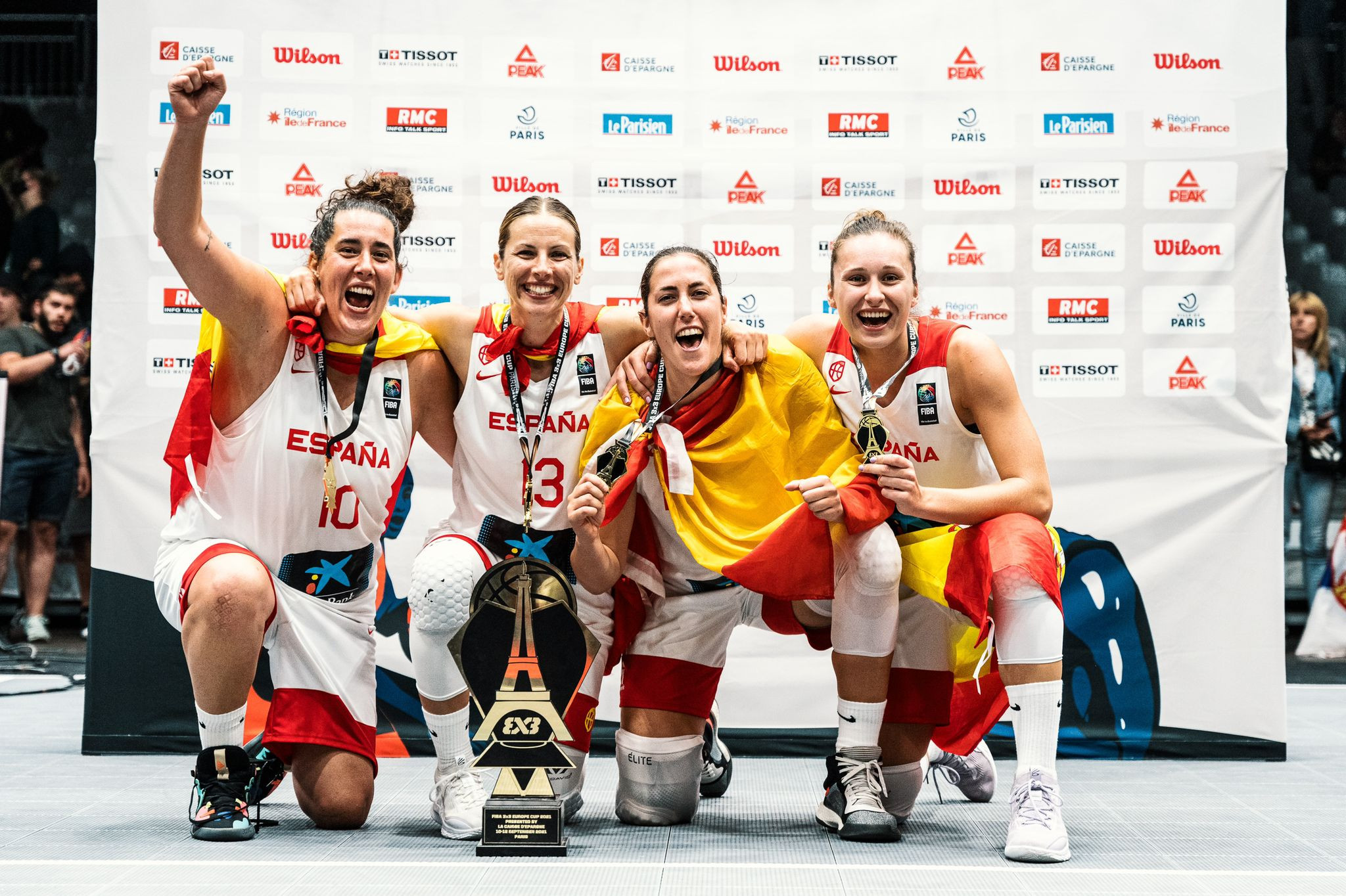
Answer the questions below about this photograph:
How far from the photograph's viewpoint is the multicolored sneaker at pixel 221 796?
2.73 m

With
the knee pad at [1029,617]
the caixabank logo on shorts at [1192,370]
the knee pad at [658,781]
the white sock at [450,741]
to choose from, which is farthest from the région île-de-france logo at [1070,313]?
the white sock at [450,741]

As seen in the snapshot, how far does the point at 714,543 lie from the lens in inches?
114

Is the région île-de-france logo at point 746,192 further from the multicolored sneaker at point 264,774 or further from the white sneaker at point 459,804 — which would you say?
the multicolored sneaker at point 264,774

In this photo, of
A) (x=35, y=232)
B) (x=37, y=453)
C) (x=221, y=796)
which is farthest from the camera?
(x=35, y=232)

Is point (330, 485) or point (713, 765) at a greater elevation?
point (330, 485)

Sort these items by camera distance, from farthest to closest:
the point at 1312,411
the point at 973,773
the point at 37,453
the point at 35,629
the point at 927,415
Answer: the point at 1312,411, the point at 35,629, the point at 37,453, the point at 973,773, the point at 927,415

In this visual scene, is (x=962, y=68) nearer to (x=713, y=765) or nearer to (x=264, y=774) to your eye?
(x=713, y=765)

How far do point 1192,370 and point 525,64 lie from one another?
2554 mm

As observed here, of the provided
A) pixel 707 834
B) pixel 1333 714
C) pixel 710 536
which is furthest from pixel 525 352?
pixel 1333 714

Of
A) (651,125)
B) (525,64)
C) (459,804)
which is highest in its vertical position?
(525,64)

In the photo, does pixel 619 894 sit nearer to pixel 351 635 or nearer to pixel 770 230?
pixel 351 635

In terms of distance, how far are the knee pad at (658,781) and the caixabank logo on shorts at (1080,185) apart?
2.35 metres

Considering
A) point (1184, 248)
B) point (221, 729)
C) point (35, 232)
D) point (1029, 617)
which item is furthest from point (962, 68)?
point (35, 232)

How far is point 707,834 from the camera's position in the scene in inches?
113
